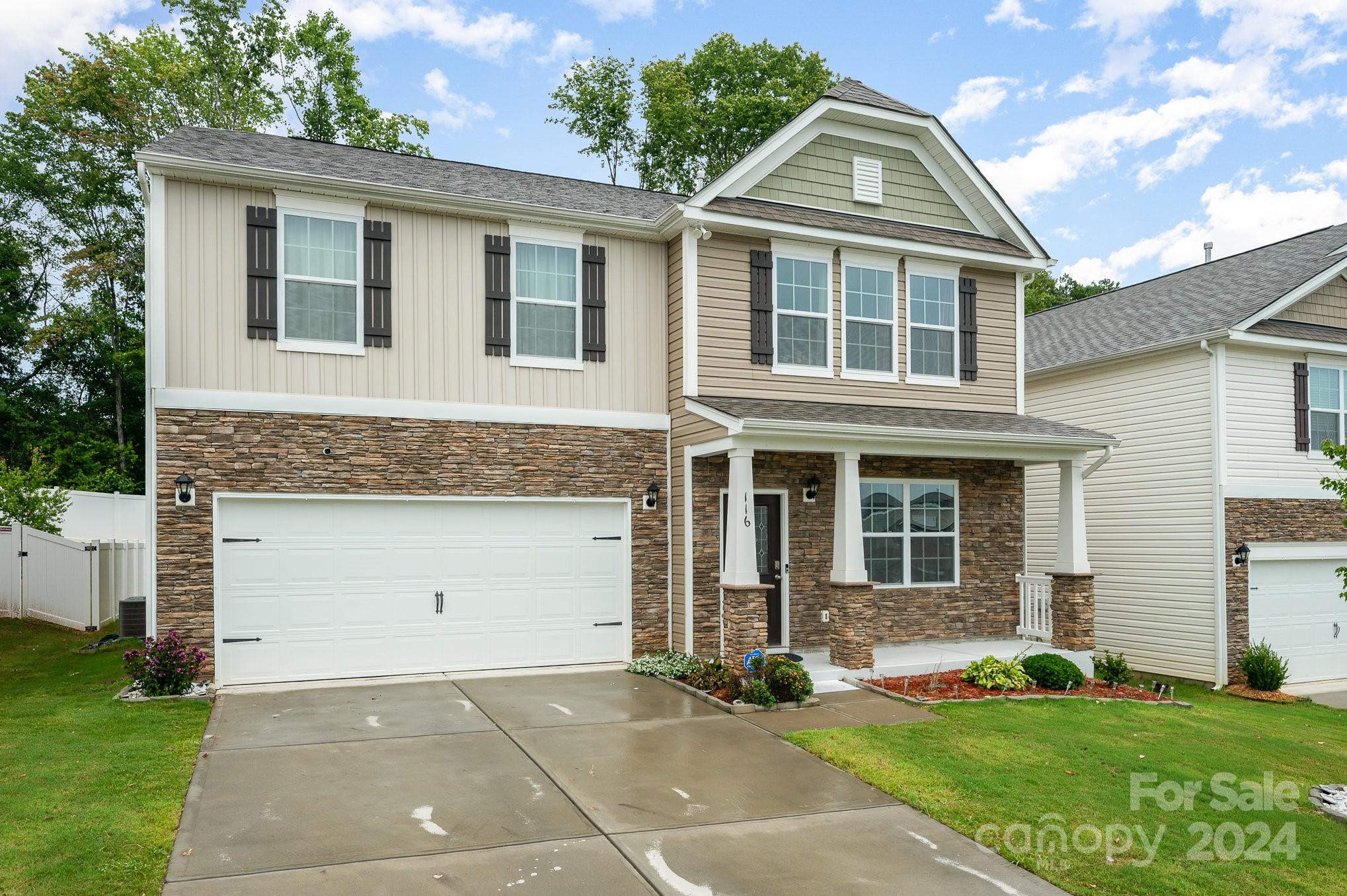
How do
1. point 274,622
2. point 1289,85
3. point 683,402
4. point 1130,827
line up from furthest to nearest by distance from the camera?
point 1289,85
point 683,402
point 274,622
point 1130,827

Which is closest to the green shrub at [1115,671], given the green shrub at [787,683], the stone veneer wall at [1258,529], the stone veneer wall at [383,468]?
the stone veneer wall at [1258,529]

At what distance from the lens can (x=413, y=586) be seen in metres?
11.7

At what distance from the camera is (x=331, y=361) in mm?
11273

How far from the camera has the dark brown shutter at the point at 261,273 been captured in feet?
35.8

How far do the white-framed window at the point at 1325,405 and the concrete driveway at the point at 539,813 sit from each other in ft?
37.2

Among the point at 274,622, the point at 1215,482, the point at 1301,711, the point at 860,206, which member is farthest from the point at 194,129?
the point at 1301,711

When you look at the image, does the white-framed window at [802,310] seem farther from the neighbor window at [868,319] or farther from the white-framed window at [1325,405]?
the white-framed window at [1325,405]

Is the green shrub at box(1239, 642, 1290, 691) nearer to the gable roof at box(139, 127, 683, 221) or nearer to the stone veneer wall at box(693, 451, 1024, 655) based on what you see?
the stone veneer wall at box(693, 451, 1024, 655)

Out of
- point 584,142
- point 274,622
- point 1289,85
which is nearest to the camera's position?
point 274,622

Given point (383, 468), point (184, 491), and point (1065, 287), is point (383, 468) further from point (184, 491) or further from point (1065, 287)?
point (1065, 287)

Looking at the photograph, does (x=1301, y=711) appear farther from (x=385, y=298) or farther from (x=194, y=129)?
(x=194, y=129)

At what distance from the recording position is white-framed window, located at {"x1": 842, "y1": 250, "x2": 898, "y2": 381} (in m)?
13.5

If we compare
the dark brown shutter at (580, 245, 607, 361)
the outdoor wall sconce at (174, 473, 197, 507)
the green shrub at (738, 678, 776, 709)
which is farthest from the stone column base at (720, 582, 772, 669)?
the outdoor wall sconce at (174, 473, 197, 507)

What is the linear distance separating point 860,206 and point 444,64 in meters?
19.1
